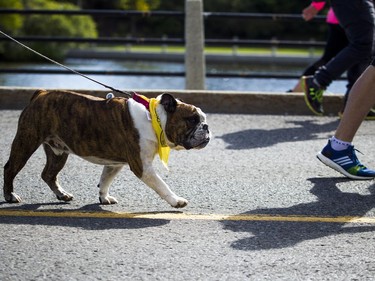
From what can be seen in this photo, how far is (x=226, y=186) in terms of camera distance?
6.29 m

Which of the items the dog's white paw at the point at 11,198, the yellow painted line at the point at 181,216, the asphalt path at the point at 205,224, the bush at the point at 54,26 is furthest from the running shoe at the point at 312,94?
the bush at the point at 54,26

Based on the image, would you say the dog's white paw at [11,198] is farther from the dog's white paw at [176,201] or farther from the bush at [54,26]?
the bush at [54,26]

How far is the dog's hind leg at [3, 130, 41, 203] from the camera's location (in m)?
5.64

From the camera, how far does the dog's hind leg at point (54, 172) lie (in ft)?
19.1

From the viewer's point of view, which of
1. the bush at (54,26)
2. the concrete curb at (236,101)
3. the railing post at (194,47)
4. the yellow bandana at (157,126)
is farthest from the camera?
the bush at (54,26)

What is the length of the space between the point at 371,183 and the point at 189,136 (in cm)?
170

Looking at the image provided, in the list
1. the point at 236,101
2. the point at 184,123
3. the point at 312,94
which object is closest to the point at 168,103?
the point at 184,123

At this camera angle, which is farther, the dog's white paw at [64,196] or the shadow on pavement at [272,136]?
the shadow on pavement at [272,136]

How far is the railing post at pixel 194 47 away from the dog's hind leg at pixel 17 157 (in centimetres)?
516

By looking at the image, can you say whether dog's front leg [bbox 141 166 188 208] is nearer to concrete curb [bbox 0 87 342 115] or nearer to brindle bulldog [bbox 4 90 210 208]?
brindle bulldog [bbox 4 90 210 208]

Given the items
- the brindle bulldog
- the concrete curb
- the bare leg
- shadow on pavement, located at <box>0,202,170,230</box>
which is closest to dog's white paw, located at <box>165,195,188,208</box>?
the brindle bulldog

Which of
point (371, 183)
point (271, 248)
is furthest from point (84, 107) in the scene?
point (371, 183)

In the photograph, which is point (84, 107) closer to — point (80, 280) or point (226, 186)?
point (226, 186)

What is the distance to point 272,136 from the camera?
8258 millimetres
